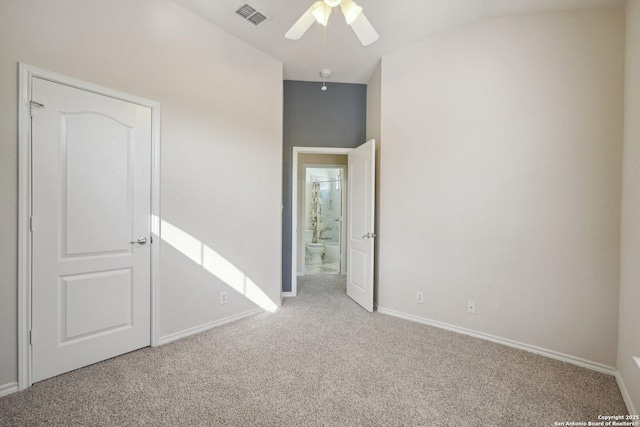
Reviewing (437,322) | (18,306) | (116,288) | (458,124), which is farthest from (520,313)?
(18,306)

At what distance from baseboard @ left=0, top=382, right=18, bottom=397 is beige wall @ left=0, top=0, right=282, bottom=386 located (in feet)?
0.09

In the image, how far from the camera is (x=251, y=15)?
2.69 meters

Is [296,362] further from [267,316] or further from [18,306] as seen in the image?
[18,306]

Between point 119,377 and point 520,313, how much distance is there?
10.7 feet

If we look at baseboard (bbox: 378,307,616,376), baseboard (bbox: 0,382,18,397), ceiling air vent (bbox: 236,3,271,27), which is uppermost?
ceiling air vent (bbox: 236,3,271,27)

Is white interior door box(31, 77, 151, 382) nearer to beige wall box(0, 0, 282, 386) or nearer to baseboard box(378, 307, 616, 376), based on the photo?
beige wall box(0, 0, 282, 386)

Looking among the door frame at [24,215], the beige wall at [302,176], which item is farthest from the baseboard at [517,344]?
the door frame at [24,215]

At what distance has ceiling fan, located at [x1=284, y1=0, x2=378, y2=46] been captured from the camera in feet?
5.53

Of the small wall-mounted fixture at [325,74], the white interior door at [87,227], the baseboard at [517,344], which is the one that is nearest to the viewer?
the white interior door at [87,227]

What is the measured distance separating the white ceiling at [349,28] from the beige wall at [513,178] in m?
0.12

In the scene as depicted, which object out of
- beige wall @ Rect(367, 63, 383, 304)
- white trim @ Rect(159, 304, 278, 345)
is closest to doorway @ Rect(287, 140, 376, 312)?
beige wall @ Rect(367, 63, 383, 304)

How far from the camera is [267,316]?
3.28m

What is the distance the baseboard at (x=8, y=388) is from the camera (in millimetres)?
1796

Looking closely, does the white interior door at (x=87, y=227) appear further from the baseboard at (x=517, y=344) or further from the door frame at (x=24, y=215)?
the baseboard at (x=517, y=344)
